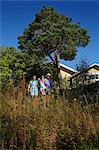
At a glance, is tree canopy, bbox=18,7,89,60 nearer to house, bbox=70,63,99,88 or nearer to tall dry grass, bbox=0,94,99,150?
house, bbox=70,63,99,88

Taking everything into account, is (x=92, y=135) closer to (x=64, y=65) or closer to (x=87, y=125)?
(x=87, y=125)

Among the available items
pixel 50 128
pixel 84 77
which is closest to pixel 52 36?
pixel 84 77

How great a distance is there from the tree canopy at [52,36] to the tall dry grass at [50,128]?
134 ft

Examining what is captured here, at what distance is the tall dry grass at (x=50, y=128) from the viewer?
552cm

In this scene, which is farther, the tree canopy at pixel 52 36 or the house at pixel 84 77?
the tree canopy at pixel 52 36

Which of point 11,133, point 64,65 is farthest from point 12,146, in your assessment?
point 64,65

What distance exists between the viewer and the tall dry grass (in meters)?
5.52

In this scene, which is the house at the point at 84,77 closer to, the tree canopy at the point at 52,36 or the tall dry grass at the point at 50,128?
the tree canopy at the point at 52,36

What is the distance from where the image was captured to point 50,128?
5.54 metres

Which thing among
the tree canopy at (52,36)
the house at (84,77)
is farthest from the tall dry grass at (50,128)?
the tree canopy at (52,36)

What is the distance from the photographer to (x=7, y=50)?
4016 cm

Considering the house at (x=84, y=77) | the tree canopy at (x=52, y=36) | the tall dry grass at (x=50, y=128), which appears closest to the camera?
the tall dry grass at (x=50, y=128)

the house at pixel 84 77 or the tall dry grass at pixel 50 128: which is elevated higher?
the house at pixel 84 77

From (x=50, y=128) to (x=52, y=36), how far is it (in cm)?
4188
